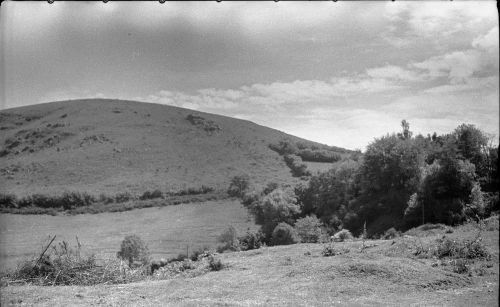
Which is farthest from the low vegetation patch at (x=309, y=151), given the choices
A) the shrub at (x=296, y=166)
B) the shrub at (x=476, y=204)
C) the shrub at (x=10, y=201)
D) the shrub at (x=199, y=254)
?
the shrub at (x=10, y=201)

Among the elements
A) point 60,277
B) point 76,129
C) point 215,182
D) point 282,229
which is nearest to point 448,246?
point 60,277

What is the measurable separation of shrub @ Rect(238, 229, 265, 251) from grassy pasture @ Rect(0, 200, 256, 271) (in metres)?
8.55

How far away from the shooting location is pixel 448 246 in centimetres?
2000

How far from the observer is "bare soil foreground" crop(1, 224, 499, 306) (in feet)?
46.0

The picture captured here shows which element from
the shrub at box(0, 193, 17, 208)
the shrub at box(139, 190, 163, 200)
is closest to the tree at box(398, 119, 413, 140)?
the shrub at box(139, 190, 163, 200)

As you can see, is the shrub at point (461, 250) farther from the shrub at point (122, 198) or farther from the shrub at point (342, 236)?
the shrub at point (122, 198)

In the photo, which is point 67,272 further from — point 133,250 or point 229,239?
point 229,239

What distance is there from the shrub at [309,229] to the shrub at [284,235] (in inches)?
28.4

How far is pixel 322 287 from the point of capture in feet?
52.5

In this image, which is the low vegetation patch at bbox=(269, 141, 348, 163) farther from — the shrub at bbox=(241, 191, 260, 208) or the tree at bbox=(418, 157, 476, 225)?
the tree at bbox=(418, 157, 476, 225)

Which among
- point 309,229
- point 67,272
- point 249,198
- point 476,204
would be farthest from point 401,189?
point 67,272

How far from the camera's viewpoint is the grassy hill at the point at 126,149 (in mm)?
89750

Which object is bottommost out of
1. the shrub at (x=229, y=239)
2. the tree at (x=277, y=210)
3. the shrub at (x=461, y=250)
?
the shrub at (x=229, y=239)

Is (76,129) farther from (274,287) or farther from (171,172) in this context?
(274,287)
